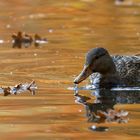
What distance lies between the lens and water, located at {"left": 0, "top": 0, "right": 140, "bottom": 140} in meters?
8.58

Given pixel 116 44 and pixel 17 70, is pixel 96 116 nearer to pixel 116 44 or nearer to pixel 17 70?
pixel 17 70

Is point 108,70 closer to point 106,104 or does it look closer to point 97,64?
point 97,64

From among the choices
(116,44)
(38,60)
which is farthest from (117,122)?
(116,44)

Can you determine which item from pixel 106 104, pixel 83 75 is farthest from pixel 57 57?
pixel 106 104

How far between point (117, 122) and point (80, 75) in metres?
2.71

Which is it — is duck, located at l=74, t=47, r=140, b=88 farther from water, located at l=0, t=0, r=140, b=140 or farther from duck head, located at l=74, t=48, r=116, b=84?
water, located at l=0, t=0, r=140, b=140

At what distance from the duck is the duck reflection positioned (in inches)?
15.2

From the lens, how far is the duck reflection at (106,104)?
902 cm

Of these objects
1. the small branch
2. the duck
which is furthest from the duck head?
the small branch

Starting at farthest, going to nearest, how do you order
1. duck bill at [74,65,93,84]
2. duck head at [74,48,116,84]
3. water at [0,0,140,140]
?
1. duck head at [74,48,116,84]
2. duck bill at [74,65,93,84]
3. water at [0,0,140,140]

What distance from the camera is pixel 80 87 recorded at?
1153 cm

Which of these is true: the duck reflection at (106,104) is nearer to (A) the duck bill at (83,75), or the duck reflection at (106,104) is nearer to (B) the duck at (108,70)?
(A) the duck bill at (83,75)

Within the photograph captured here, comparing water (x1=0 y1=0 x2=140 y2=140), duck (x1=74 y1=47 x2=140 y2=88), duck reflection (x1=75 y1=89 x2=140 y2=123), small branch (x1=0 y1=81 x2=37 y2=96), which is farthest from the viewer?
duck (x1=74 y1=47 x2=140 y2=88)

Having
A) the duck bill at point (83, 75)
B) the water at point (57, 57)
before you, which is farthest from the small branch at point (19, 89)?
the duck bill at point (83, 75)
